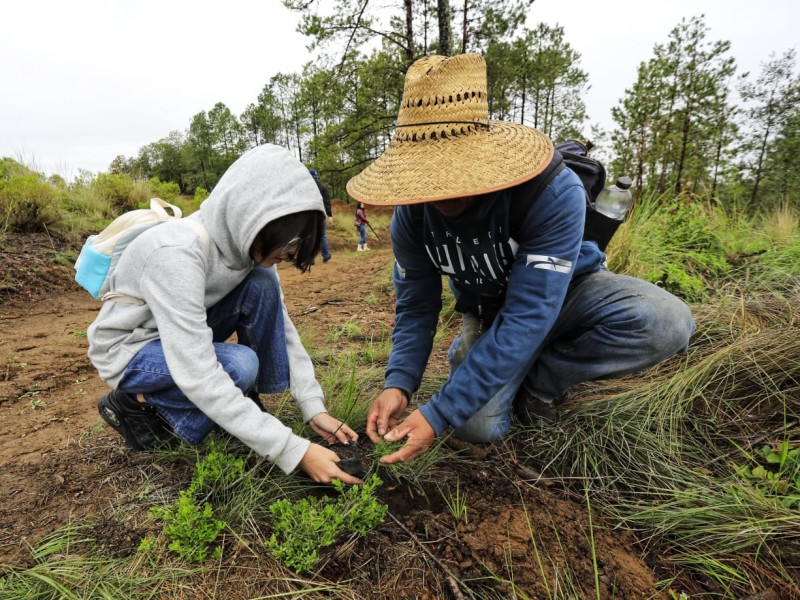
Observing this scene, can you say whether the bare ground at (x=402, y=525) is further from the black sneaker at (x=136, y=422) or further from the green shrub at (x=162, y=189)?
the green shrub at (x=162, y=189)

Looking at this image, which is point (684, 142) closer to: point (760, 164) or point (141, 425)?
point (760, 164)

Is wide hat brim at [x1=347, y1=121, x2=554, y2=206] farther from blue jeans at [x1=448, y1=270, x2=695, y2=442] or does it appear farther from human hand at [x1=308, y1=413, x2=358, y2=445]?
human hand at [x1=308, y1=413, x2=358, y2=445]

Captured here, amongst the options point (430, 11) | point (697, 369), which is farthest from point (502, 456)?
point (430, 11)

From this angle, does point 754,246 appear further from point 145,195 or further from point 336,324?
point 145,195

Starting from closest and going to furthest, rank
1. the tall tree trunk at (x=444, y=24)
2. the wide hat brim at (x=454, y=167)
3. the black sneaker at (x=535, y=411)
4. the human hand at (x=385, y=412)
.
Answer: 1. the wide hat brim at (x=454, y=167)
2. the human hand at (x=385, y=412)
3. the black sneaker at (x=535, y=411)
4. the tall tree trunk at (x=444, y=24)

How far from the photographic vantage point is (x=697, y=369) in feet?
6.25

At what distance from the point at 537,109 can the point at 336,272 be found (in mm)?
23965

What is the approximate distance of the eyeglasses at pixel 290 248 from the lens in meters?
1.50

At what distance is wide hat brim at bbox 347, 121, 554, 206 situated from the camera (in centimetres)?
132

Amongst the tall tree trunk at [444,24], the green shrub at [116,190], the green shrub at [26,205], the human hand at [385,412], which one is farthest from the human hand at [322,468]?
the green shrub at [116,190]

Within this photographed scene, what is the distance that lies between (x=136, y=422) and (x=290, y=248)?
2.93ft

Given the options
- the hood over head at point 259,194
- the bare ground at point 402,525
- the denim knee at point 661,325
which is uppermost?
the hood over head at point 259,194

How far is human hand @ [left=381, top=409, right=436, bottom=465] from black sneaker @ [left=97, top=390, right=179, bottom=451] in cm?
87

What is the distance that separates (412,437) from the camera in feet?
4.95
